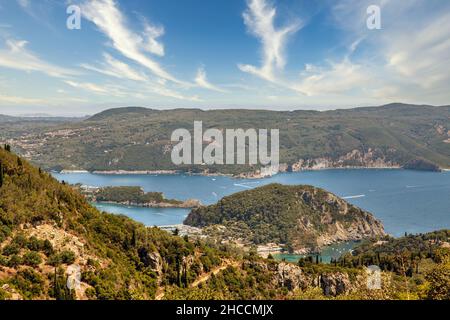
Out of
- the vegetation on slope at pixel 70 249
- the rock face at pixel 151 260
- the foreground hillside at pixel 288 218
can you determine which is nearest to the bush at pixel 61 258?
the vegetation on slope at pixel 70 249

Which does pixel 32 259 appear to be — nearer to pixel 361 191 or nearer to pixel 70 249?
pixel 70 249

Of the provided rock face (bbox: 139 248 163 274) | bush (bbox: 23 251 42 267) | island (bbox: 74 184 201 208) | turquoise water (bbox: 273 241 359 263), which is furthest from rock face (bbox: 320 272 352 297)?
island (bbox: 74 184 201 208)

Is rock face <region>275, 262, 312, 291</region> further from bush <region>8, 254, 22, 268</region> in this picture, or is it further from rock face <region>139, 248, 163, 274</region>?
bush <region>8, 254, 22, 268</region>

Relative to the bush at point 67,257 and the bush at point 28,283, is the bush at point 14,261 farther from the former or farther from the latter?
the bush at point 67,257

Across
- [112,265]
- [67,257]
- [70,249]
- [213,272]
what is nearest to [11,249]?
[67,257]

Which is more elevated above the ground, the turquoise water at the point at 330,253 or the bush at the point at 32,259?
the bush at the point at 32,259

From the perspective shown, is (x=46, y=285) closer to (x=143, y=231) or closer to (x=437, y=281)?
(x=143, y=231)
